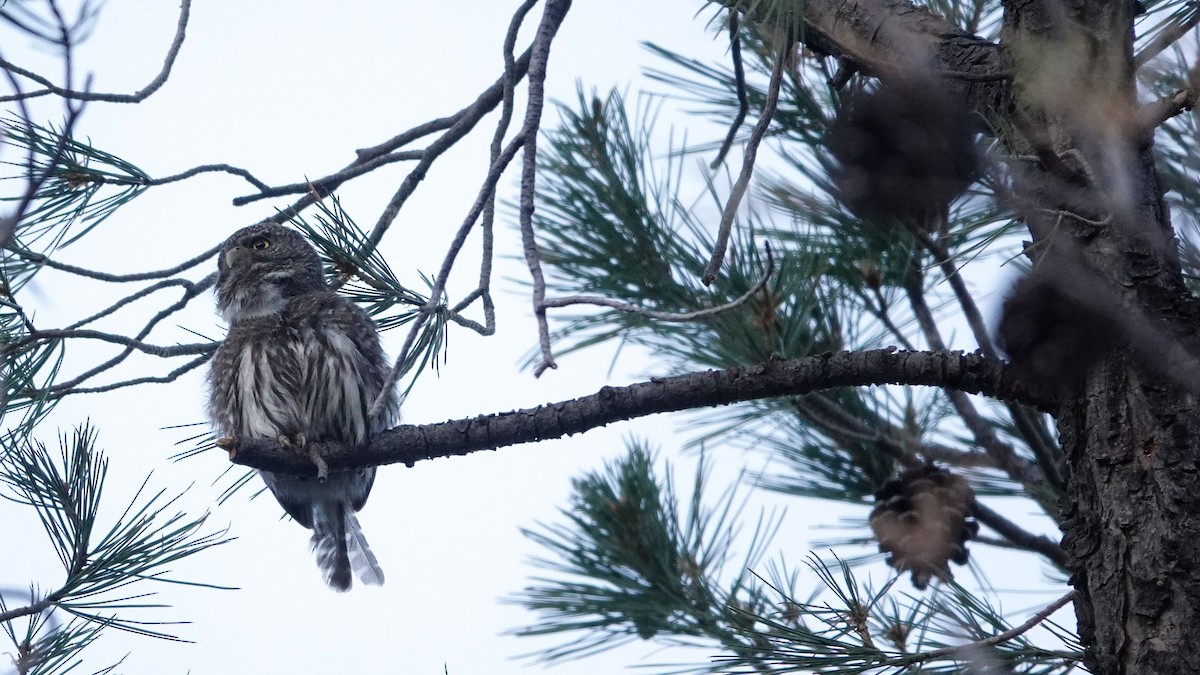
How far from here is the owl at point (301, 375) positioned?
3594mm

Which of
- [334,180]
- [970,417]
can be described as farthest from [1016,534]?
[334,180]

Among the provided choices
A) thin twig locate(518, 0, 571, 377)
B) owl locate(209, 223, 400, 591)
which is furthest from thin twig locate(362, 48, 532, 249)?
owl locate(209, 223, 400, 591)

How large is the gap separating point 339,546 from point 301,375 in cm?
82

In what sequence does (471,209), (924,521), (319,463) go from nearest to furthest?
(471,209)
(924,521)
(319,463)

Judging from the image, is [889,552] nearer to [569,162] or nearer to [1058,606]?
[1058,606]

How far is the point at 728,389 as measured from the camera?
2.18 meters

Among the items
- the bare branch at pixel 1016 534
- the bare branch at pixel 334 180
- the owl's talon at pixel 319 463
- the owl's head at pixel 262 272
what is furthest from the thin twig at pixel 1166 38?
the owl's head at pixel 262 272

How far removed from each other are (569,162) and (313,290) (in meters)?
1.28

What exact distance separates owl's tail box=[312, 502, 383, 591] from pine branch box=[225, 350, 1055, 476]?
1.64 meters

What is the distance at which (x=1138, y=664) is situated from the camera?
5.76 ft

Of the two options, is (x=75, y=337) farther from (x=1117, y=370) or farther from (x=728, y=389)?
(x=1117, y=370)

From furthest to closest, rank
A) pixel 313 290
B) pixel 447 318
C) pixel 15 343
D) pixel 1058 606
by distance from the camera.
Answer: pixel 313 290 < pixel 15 343 < pixel 447 318 < pixel 1058 606

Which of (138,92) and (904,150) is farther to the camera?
(138,92)

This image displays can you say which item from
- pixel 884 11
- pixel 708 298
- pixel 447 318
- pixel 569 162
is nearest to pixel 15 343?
pixel 447 318
